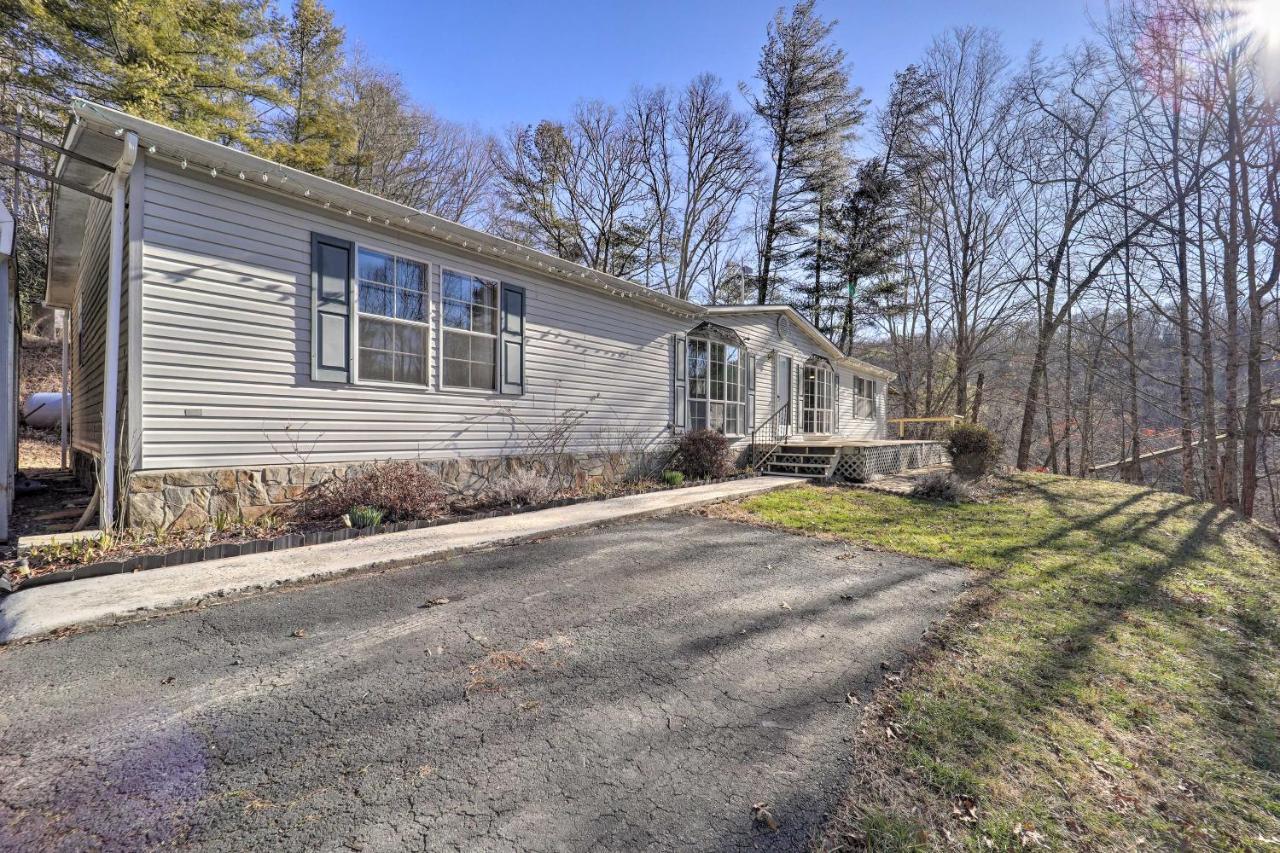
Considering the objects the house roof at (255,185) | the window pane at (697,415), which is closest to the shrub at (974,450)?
the window pane at (697,415)

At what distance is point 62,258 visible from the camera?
322 inches

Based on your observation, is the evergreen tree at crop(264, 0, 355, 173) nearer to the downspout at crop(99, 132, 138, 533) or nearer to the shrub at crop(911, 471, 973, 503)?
the downspout at crop(99, 132, 138, 533)

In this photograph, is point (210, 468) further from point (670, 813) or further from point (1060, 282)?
point (1060, 282)

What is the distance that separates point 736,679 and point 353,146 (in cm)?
1820

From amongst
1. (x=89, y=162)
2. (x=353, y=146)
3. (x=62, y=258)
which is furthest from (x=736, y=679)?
(x=353, y=146)

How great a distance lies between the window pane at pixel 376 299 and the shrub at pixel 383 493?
175 centimetres

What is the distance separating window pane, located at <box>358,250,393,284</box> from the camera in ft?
19.4

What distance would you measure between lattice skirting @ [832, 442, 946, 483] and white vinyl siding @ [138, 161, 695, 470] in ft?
23.6

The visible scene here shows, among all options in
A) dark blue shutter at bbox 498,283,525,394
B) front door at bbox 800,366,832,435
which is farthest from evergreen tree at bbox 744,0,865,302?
dark blue shutter at bbox 498,283,525,394

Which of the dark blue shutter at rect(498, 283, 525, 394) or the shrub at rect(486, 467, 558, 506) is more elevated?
the dark blue shutter at rect(498, 283, 525, 394)

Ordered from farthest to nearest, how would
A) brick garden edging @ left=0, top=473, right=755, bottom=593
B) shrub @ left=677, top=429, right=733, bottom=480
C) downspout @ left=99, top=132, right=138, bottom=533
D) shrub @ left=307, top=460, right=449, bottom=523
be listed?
shrub @ left=677, top=429, right=733, bottom=480
shrub @ left=307, top=460, right=449, bottom=523
downspout @ left=99, top=132, right=138, bottom=533
brick garden edging @ left=0, top=473, right=755, bottom=593

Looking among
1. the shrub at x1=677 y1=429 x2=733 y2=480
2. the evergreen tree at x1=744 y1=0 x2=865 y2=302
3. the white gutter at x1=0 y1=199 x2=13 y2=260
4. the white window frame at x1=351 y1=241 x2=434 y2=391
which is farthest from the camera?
the evergreen tree at x1=744 y1=0 x2=865 y2=302

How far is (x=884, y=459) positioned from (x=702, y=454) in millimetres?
5155

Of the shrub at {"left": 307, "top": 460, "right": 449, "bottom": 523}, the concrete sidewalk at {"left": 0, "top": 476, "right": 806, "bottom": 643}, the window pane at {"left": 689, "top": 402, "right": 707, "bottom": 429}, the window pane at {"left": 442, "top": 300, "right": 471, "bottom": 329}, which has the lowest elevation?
the concrete sidewalk at {"left": 0, "top": 476, "right": 806, "bottom": 643}
